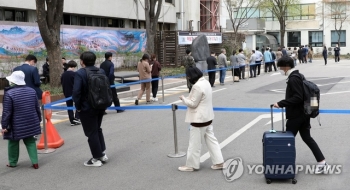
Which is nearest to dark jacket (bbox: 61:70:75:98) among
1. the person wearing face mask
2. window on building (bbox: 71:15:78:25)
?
the person wearing face mask

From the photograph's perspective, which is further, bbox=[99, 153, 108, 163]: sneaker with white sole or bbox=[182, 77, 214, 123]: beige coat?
bbox=[99, 153, 108, 163]: sneaker with white sole

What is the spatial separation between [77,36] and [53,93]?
30.9 feet

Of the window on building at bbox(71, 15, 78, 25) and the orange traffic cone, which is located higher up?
the window on building at bbox(71, 15, 78, 25)

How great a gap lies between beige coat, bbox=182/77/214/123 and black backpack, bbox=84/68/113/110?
4.25ft

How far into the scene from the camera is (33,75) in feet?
32.9

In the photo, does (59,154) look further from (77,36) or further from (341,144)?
(77,36)

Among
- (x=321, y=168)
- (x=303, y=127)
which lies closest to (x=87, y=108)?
(x=303, y=127)

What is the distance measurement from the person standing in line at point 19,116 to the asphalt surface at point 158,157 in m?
0.48

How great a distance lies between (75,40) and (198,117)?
1928 centimetres

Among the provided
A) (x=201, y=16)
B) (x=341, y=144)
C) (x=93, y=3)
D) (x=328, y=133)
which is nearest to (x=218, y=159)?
(x=341, y=144)

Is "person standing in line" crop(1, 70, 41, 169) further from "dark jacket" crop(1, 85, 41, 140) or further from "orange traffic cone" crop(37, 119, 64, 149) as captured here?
"orange traffic cone" crop(37, 119, 64, 149)

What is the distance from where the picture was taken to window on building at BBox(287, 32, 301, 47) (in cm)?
6158

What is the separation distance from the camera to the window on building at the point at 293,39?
202ft

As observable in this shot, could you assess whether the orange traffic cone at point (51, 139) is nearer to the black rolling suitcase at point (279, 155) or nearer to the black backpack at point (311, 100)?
the black rolling suitcase at point (279, 155)
